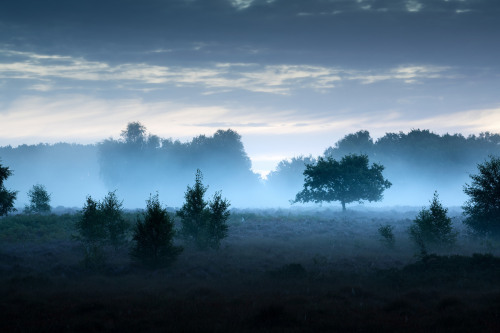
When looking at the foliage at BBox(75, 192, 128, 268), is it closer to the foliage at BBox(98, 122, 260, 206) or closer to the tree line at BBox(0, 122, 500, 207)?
the tree line at BBox(0, 122, 500, 207)

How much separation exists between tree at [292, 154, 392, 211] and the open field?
18975mm

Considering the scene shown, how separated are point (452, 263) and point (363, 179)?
96.4ft

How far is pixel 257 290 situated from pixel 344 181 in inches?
1356

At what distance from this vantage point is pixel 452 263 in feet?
61.9

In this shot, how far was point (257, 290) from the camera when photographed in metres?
15.9

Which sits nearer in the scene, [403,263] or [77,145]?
[403,263]

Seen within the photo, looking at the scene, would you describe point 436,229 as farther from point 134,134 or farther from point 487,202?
point 134,134

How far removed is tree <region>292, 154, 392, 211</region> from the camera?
47.8 metres

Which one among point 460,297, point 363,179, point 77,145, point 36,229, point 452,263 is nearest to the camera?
point 460,297

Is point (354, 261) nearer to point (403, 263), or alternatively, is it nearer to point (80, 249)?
point (403, 263)

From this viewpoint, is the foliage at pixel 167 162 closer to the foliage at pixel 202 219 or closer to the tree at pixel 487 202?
the foliage at pixel 202 219

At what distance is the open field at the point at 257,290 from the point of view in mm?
11000

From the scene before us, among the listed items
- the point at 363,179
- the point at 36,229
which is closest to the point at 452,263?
the point at 363,179

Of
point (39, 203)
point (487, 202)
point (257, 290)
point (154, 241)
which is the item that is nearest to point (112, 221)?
point (154, 241)
